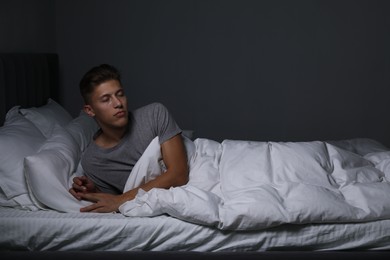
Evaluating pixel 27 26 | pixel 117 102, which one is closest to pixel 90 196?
pixel 117 102

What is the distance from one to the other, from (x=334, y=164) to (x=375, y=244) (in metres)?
0.43

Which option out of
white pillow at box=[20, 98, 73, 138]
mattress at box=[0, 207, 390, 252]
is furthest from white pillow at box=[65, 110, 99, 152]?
mattress at box=[0, 207, 390, 252]

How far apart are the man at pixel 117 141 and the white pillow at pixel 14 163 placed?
19 centimetres

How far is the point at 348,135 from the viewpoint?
4.37 meters

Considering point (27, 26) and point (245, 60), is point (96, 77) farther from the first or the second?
point (245, 60)

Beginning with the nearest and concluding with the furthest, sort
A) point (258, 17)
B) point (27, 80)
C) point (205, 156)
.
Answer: point (205, 156)
point (27, 80)
point (258, 17)

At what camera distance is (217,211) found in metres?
2.07

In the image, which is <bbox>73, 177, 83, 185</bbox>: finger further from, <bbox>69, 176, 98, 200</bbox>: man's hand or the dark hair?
the dark hair

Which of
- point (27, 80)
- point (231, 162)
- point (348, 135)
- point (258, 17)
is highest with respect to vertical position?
point (258, 17)

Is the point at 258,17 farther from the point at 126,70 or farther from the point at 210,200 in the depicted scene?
the point at 210,200

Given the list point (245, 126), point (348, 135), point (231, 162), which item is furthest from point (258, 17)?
point (231, 162)

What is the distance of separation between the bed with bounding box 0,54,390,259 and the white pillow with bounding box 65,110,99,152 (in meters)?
0.39

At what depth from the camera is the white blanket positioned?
6.71 feet

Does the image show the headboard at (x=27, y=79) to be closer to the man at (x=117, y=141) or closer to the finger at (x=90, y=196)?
the man at (x=117, y=141)
